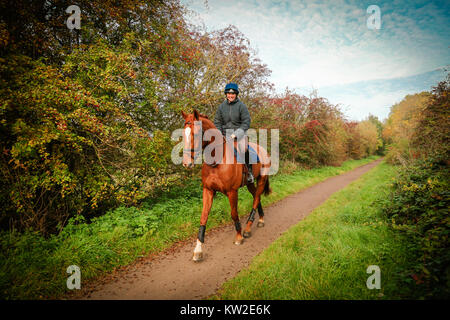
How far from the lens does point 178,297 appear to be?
2.81 meters

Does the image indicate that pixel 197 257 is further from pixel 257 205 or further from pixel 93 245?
pixel 257 205

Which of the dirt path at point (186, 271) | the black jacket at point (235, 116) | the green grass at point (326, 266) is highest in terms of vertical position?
the black jacket at point (235, 116)

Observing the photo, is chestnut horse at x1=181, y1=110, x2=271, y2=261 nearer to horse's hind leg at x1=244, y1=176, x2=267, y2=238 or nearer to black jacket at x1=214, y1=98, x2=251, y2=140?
horse's hind leg at x1=244, y1=176, x2=267, y2=238

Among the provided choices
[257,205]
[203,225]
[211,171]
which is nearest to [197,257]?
[203,225]

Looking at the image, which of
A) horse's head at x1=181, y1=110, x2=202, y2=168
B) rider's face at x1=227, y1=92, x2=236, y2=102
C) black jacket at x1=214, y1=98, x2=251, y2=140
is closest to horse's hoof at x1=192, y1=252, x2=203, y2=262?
horse's head at x1=181, y1=110, x2=202, y2=168

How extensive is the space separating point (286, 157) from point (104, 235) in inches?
582

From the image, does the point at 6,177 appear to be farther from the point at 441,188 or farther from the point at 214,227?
the point at 441,188

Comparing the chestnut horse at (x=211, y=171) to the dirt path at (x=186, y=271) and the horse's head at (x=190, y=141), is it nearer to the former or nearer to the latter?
the horse's head at (x=190, y=141)

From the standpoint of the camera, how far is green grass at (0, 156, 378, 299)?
9.04 ft

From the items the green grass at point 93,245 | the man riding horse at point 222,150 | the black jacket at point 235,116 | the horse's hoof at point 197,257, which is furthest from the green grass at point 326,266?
the black jacket at point 235,116

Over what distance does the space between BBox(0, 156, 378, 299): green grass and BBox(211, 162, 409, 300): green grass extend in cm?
217

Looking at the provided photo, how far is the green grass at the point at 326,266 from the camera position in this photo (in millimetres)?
2521

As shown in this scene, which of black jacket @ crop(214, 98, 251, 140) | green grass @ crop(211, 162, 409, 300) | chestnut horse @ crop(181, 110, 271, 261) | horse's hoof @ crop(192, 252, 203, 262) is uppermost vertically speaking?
black jacket @ crop(214, 98, 251, 140)

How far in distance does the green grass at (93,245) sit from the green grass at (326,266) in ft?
7.10
